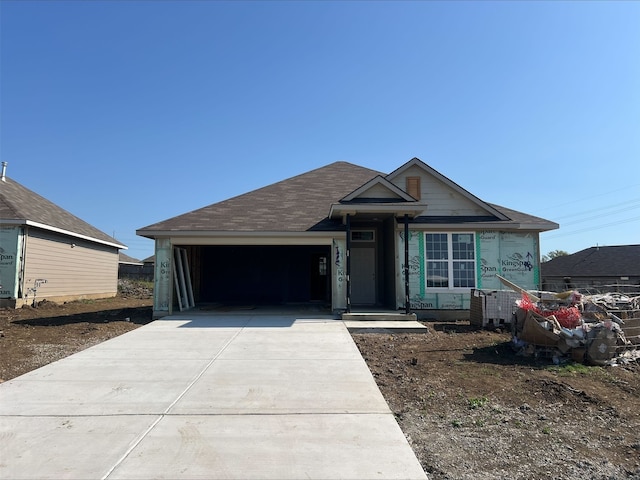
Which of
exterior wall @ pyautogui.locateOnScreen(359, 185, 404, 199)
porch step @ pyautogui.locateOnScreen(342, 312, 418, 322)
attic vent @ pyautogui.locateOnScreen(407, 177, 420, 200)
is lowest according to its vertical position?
porch step @ pyautogui.locateOnScreen(342, 312, 418, 322)

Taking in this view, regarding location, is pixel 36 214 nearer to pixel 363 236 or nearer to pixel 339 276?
pixel 339 276

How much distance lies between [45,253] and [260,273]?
9214mm

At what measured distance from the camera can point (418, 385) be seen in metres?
6.28

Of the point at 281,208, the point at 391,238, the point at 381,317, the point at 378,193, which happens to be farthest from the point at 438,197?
the point at 281,208

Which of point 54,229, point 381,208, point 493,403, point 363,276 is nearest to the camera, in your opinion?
point 493,403

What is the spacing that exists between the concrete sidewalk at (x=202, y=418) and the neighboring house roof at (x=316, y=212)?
5515mm

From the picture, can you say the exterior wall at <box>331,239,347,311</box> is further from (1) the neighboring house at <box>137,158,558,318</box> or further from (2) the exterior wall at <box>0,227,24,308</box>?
(2) the exterior wall at <box>0,227,24,308</box>

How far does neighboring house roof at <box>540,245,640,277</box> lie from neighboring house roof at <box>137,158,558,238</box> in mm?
19423

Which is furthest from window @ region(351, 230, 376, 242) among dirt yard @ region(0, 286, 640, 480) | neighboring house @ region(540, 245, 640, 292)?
neighboring house @ region(540, 245, 640, 292)

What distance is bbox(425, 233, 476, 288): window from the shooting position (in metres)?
13.8

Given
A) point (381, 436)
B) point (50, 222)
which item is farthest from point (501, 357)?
point (50, 222)

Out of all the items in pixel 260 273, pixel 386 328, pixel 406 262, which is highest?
pixel 406 262

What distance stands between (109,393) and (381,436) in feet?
12.0

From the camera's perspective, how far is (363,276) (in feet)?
51.0
